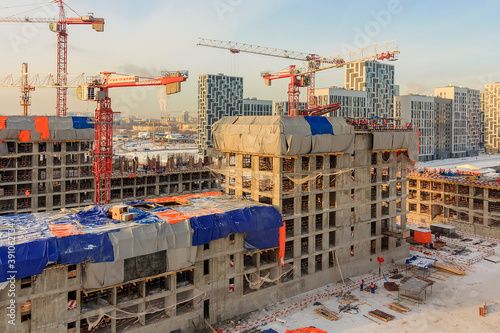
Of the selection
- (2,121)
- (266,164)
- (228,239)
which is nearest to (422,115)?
(266,164)

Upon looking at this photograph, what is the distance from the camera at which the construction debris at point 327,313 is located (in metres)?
35.2

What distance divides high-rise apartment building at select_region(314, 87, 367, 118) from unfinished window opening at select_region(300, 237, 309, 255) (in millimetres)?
132997

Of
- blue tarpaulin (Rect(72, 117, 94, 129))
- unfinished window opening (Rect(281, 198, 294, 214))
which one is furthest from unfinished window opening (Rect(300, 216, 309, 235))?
blue tarpaulin (Rect(72, 117, 94, 129))

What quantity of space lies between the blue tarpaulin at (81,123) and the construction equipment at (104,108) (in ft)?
16.5

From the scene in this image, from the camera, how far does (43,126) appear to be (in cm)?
5775

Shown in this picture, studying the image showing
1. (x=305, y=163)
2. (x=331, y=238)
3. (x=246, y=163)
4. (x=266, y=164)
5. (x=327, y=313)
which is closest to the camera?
(x=327, y=313)

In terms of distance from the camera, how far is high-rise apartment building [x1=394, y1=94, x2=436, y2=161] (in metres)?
179

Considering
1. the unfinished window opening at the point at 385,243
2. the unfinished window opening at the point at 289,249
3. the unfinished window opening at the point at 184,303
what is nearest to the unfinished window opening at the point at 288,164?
the unfinished window opening at the point at 289,249

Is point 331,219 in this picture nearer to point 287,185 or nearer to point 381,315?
point 287,185

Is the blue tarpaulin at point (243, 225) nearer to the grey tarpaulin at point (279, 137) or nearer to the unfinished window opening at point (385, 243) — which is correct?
the grey tarpaulin at point (279, 137)

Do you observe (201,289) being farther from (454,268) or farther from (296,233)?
(454,268)

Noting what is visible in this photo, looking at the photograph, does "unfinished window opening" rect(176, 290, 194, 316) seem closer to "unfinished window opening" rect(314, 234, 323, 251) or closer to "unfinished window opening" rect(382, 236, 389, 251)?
"unfinished window opening" rect(314, 234, 323, 251)

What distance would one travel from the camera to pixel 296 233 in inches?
1577

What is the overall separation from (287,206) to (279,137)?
7.94 m
